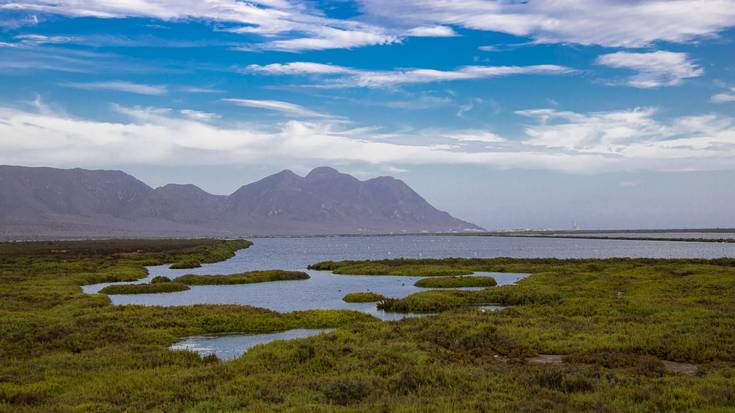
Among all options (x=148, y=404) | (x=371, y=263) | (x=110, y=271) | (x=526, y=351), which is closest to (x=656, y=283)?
(x=526, y=351)

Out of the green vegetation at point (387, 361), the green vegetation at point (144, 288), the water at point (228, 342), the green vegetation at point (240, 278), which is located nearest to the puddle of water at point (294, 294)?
the green vegetation at point (144, 288)

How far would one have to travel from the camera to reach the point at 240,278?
77.9 meters

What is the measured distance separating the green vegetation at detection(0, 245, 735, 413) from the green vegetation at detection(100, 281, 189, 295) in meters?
17.1

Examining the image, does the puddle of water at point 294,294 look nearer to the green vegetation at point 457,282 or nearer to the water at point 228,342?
Result: the green vegetation at point 457,282

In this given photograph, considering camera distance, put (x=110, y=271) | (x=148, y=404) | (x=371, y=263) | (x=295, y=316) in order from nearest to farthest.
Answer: (x=148, y=404) → (x=295, y=316) → (x=110, y=271) → (x=371, y=263)

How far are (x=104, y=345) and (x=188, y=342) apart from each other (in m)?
4.91

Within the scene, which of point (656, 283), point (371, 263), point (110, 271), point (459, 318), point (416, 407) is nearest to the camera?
point (416, 407)

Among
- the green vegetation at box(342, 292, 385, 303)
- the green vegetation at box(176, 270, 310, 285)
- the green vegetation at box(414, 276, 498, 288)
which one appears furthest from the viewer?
the green vegetation at box(176, 270, 310, 285)

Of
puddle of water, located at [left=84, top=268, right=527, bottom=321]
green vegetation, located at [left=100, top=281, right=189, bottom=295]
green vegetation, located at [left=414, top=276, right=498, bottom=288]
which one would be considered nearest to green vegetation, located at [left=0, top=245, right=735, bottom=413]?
puddle of water, located at [left=84, top=268, right=527, bottom=321]

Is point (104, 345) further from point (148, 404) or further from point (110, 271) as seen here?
point (110, 271)

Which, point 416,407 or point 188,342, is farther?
point 188,342

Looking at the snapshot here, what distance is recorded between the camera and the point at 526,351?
1113 inches

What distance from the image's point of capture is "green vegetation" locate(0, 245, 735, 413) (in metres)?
19.7

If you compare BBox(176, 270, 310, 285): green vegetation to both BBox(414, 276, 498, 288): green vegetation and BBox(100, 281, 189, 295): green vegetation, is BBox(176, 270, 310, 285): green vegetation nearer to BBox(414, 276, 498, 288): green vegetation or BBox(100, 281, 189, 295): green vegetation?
BBox(100, 281, 189, 295): green vegetation
